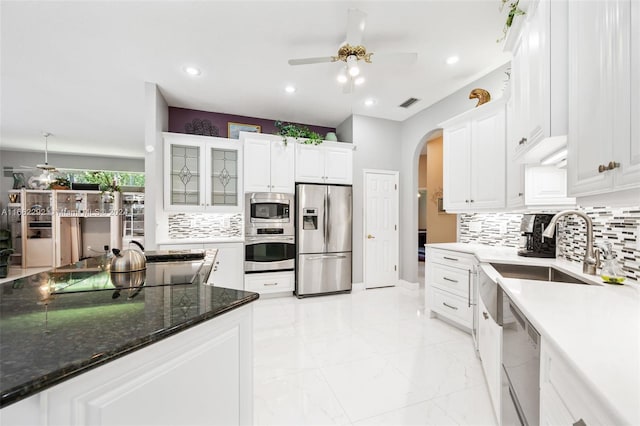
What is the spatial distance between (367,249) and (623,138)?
11.7ft

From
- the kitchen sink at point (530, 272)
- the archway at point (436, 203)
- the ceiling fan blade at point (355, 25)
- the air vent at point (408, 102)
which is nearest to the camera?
the kitchen sink at point (530, 272)

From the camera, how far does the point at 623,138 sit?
0.94 metres

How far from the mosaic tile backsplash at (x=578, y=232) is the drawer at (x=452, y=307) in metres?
0.82

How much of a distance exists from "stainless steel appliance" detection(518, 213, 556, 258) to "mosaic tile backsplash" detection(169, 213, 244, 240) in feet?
12.0

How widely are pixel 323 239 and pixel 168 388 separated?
3308mm

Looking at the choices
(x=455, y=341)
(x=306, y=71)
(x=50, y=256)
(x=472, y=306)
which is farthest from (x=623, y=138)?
(x=50, y=256)

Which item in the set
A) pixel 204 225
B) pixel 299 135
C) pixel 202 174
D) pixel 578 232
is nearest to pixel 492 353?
pixel 578 232

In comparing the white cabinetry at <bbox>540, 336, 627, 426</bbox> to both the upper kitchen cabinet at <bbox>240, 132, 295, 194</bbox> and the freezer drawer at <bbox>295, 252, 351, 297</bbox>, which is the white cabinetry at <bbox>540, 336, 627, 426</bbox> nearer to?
the freezer drawer at <bbox>295, 252, 351, 297</bbox>

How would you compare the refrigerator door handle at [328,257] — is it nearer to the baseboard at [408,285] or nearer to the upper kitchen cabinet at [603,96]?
the baseboard at [408,285]

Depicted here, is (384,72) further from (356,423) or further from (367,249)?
(356,423)

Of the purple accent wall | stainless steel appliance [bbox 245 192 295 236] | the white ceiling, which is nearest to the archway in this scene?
the white ceiling

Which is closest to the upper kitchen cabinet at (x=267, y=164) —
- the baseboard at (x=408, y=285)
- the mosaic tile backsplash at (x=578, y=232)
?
the baseboard at (x=408, y=285)

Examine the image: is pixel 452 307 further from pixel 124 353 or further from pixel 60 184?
pixel 60 184

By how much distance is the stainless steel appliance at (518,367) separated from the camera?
0.97 m
